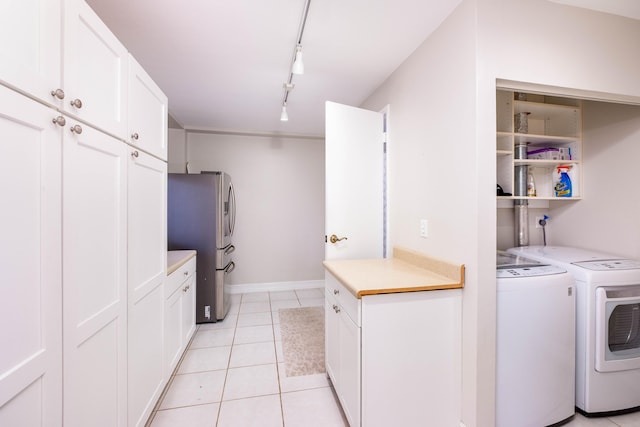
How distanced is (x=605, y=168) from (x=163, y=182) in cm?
334

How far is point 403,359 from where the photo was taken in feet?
4.56

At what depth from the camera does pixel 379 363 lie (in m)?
1.36

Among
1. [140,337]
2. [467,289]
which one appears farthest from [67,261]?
[467,289]

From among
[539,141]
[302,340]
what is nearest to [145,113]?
[302,340]

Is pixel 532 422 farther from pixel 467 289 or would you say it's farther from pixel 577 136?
pixel 577 136

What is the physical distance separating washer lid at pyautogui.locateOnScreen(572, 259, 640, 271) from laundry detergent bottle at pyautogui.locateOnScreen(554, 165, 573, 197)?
660 millimetres

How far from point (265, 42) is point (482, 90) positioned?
145cm

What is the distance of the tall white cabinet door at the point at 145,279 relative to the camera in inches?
53.8

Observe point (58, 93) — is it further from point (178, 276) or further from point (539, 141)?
point (539, 141)

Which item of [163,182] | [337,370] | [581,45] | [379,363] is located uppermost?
[581,45]

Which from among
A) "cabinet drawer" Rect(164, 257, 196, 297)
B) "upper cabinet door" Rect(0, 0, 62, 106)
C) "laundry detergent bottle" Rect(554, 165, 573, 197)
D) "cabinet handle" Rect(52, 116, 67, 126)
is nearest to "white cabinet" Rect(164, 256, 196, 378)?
"cabinet drawer" Rect(164, 257, 196, 297)

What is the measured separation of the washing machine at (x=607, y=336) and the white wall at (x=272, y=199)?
3.17m

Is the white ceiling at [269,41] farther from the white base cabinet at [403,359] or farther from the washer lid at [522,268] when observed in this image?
the white base cabinet at [403,359]

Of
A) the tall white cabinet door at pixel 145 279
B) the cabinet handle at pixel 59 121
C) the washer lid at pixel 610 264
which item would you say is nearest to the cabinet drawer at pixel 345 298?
the tall white cabinet door at pixel 145 279
